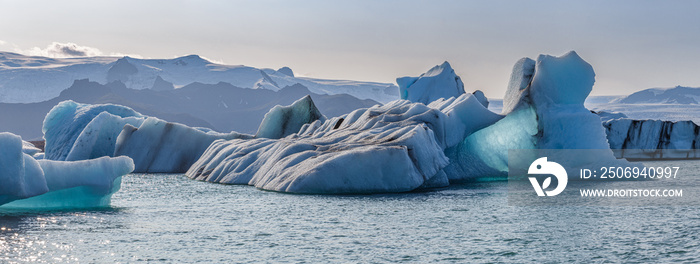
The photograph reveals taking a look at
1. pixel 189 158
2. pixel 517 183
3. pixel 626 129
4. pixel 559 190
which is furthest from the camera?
pixel 626 129

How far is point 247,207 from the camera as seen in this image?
53.9ft

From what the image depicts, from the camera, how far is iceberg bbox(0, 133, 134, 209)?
522 inches

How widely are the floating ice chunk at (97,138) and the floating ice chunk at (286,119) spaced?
7.37m

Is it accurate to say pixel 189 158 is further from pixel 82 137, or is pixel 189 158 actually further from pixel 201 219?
pixel 201 219

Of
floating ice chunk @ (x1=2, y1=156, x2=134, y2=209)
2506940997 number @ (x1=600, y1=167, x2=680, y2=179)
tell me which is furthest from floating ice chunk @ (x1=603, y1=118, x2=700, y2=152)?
floating ice chunk @ (x1=2, y1=156, x2=134, y2=209)

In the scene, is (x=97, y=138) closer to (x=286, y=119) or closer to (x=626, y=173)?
(x=286, y=119)

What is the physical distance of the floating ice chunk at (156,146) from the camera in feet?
107

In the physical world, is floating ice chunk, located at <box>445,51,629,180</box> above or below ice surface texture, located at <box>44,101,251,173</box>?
above

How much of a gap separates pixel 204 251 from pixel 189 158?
74.6 ft

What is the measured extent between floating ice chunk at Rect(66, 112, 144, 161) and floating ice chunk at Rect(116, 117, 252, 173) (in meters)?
1.62

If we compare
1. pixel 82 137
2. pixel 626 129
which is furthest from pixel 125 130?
pixel 626 129

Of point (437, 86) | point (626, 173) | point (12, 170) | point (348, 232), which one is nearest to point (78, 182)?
point (12, 170)

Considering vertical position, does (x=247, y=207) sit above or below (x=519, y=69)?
below

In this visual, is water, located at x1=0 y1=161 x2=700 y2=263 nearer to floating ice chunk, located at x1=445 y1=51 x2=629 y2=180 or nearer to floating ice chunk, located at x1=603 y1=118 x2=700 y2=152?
floating ice chunk, located at x1=445 y1=51 x2=629 y2=180
